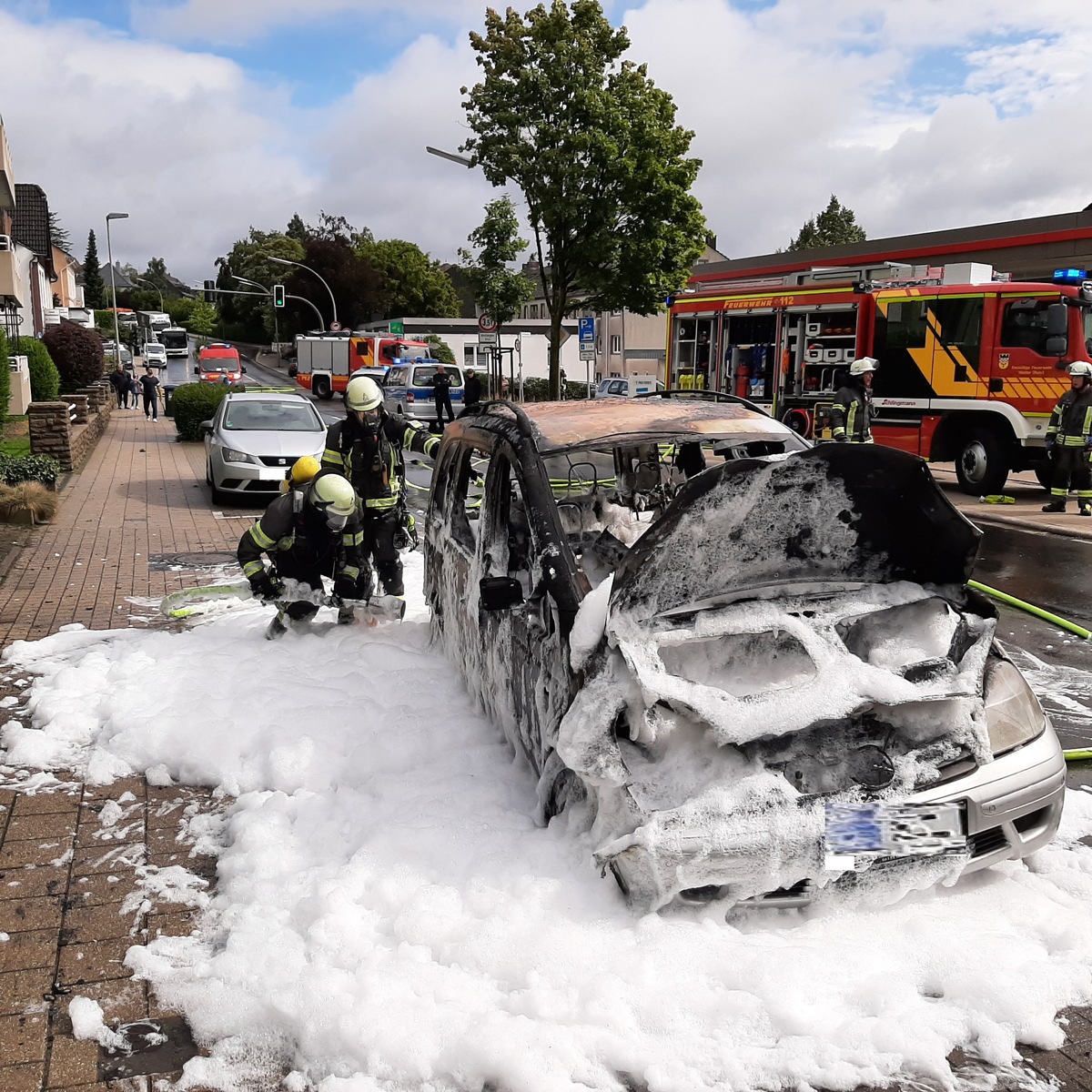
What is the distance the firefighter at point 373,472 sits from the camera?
7.10 metres

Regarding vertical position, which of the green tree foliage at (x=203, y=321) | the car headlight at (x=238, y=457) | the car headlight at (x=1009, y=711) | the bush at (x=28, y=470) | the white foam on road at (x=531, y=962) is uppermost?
the green tree foliage at (x=203, y=321)

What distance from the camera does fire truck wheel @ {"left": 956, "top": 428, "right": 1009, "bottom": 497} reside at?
14.2 meters

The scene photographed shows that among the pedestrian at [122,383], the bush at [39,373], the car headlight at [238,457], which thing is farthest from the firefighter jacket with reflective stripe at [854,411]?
the pedestrian at [122,383]

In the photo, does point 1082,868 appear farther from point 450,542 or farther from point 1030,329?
point 1030,329

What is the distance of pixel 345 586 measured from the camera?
6.79m

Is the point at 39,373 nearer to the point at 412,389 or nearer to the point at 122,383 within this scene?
the point at 412,389

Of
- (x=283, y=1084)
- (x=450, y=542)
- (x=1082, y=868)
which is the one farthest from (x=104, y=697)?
(x=1082, y=868)

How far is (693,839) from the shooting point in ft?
9.96

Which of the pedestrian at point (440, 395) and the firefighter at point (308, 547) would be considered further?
the pedestrian at point (440, 395)

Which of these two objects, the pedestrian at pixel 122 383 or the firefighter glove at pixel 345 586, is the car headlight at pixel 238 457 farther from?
the pedestrian at pixel 122 383

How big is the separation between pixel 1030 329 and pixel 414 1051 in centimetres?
1354

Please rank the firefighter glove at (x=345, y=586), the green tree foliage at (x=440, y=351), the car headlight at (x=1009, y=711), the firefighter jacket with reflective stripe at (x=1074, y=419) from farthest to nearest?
the green tree foliage at (x=440, y=351)
the firefighter jacket with reflective stripe at (x=1074, y=419)
the firefighter glove at (x=345, y=586)
the car headlight at (x=1009, y=711)

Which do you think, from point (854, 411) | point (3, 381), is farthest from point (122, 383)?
point (854, 411)

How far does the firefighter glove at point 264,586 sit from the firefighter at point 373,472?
2.22ft
